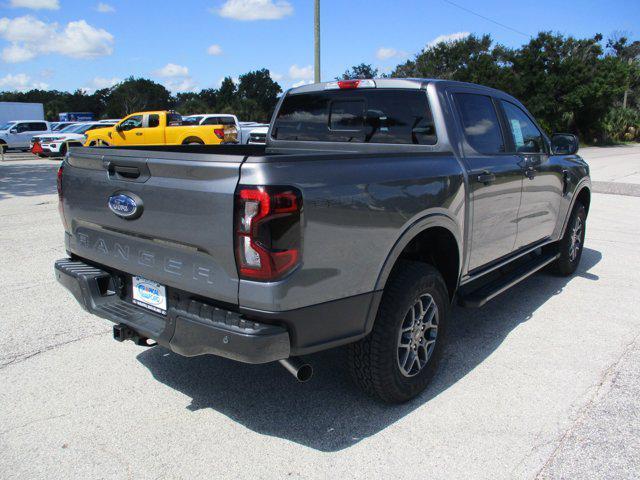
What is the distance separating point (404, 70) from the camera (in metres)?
57.4

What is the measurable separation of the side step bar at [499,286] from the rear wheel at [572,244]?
0.67 meters

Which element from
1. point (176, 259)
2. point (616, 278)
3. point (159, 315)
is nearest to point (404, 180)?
point (176, 259)

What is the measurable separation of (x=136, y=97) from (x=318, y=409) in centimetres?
9374

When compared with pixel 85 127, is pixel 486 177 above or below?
above

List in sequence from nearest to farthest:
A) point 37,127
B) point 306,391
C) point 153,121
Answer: point 306,391
point 153,121
point 37,127

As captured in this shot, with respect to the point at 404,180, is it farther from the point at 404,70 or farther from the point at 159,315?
the point at 404,70

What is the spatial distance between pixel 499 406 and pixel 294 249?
1.74 m

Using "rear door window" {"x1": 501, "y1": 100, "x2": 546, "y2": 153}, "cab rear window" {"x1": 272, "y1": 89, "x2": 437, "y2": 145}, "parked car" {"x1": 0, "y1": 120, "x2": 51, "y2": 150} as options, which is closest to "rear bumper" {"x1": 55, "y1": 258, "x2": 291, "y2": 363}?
"cab rear window" {"x1": 272, "y1": 89, "x2": 437, "y2": 145}

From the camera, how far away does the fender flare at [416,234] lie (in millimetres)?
2873

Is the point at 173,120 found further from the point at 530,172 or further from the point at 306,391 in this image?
the point at 306,391

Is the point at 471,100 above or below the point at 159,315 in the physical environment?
above

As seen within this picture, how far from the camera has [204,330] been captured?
98.7 inches

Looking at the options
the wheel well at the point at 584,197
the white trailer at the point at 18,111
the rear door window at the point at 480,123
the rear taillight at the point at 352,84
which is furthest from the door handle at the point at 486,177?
the white trailer at the point at 18,111

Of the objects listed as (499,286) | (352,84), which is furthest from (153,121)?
(499,286)
